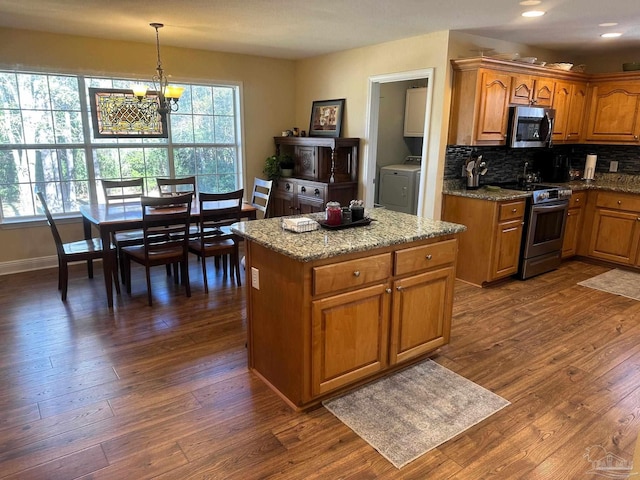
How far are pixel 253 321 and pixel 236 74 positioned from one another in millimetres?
3985

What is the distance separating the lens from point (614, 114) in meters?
5.00

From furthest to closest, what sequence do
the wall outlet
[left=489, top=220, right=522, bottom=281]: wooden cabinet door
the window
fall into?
the window, [left=489, top=220, right=522, bottom=281]: wooden cabinet door, the wall outlet

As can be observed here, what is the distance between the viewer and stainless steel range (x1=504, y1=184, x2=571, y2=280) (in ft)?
14.5

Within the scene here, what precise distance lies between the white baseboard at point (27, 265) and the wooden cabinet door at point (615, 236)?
615 centimetres

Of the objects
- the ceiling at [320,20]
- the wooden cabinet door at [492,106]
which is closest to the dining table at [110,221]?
the ceiling at [320,20]

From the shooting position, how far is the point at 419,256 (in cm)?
258

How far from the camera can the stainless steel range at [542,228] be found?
4.41m

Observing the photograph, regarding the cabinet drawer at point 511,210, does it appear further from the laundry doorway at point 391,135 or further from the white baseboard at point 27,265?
the white baseboard at point 27,265

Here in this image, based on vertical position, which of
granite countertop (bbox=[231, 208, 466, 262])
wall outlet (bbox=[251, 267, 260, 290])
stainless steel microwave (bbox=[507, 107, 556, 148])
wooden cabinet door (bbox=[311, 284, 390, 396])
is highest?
stainless steel microwave (bbox=[507, 107, 556, 148])

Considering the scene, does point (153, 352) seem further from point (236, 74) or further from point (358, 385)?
point (236, 74)

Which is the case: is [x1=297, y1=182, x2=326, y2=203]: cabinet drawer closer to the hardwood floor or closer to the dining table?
the dining table

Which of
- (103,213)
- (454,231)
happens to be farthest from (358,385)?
(103,213)

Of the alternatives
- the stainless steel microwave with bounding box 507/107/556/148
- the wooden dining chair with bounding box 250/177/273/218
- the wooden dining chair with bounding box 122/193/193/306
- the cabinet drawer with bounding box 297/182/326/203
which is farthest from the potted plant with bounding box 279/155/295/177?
the stainless steel microwave with bounding box 507/107/556/148

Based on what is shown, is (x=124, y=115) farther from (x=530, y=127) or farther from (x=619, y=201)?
(x=619, y=201)
